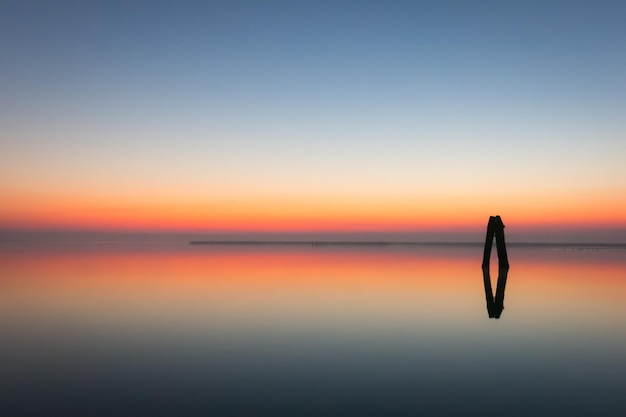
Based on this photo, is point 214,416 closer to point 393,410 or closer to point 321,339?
point 393,410

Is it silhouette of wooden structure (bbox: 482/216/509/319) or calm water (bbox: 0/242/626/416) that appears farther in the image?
silhouette of wooden structure (bbox: 482/216/509/319)

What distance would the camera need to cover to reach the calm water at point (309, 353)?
10.4 meters

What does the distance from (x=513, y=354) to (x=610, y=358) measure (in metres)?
2.43

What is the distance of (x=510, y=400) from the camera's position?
10.6m

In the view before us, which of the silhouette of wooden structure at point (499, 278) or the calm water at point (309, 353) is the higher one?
the silhouette of wooden structure at point (499, 278)

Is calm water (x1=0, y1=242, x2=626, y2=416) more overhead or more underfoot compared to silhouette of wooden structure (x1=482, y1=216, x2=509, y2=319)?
more underfoot

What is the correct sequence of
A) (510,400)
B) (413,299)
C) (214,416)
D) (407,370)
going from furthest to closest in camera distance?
(413,299) → (407,370) → (510,400) → (214,416)

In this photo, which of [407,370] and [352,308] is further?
[352,308]

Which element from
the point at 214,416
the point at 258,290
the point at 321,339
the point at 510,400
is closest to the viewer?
the point at 214,416

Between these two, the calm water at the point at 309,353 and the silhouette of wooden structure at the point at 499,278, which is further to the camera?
the silhouette of wooden structure at the point at 499,278

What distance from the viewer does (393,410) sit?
9.92m

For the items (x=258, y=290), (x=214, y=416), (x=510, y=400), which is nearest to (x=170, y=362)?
(x=214, y=416)

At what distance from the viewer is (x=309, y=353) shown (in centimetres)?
1456

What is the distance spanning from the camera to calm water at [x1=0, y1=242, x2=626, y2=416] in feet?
34.0
